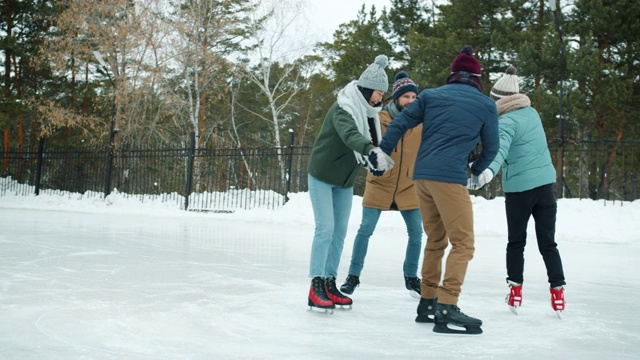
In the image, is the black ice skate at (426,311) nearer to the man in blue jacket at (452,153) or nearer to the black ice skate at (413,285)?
the man in blue jacket at (452,153)

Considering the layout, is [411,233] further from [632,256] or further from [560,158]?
[560,158]

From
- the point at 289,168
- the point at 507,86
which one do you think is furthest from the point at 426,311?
the point at 289,168

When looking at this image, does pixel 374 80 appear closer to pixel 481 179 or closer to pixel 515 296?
pixel 481 179

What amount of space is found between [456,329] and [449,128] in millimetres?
1058

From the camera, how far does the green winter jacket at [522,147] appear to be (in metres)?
3.84

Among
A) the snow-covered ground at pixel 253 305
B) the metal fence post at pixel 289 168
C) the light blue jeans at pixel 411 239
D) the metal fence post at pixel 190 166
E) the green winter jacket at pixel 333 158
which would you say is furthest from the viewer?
the metal fence post at pixel 190 166

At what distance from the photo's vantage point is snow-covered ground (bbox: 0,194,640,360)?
2867 millimetres

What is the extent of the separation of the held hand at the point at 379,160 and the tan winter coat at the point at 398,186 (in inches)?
40.9

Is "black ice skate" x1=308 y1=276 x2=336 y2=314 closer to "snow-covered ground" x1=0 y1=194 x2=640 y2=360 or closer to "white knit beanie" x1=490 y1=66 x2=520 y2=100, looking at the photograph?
"snow-covered ground" x1=0 y1=194 x2=640 y2=360

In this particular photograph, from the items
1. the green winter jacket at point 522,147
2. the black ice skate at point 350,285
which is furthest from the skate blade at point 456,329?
the black ice skate at point 350,285

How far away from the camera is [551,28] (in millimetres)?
18078

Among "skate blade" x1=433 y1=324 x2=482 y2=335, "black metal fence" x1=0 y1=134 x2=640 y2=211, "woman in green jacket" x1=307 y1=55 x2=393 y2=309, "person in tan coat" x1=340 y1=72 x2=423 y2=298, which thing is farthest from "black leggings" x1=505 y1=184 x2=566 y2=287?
"black metal fence" x1=0 y1=134 x2=640 y2=211

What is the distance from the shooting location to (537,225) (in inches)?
156

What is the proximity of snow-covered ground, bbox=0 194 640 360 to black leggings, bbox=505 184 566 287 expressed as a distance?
272 millimetres
